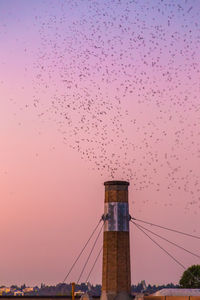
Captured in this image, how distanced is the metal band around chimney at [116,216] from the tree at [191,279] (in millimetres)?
25144

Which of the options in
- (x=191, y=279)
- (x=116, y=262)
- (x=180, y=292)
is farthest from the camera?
(x=191, y=279)

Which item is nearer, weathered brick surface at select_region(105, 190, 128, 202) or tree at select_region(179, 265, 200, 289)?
weathered brick surface at select_region(105, 190, 128, 202)

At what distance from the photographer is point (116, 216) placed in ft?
129

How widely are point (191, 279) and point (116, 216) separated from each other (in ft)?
90.2

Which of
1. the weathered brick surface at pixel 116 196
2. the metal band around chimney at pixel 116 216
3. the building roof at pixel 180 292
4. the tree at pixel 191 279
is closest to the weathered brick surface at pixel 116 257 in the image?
the weathered brick surface at pixel 116 196

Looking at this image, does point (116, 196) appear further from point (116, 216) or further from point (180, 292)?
point (180, 292)

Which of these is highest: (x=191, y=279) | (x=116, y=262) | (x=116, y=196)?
(x=116, y=196)

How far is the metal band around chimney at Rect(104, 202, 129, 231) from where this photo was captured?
3941 cm

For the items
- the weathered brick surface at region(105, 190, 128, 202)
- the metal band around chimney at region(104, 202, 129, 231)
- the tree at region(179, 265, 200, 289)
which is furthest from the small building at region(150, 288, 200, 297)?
the tree at region(179, 265, 200, 289)

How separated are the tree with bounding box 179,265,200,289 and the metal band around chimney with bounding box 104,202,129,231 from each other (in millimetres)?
25144

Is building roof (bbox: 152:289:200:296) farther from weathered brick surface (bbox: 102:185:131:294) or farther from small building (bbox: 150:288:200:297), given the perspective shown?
weathered brick surface (bbox: 102:185:131:294)

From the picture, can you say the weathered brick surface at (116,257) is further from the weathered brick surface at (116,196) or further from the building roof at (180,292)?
the building roof at (180,292)

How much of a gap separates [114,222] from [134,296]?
17.4 feet

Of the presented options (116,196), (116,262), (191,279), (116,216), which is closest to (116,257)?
(116,262)
